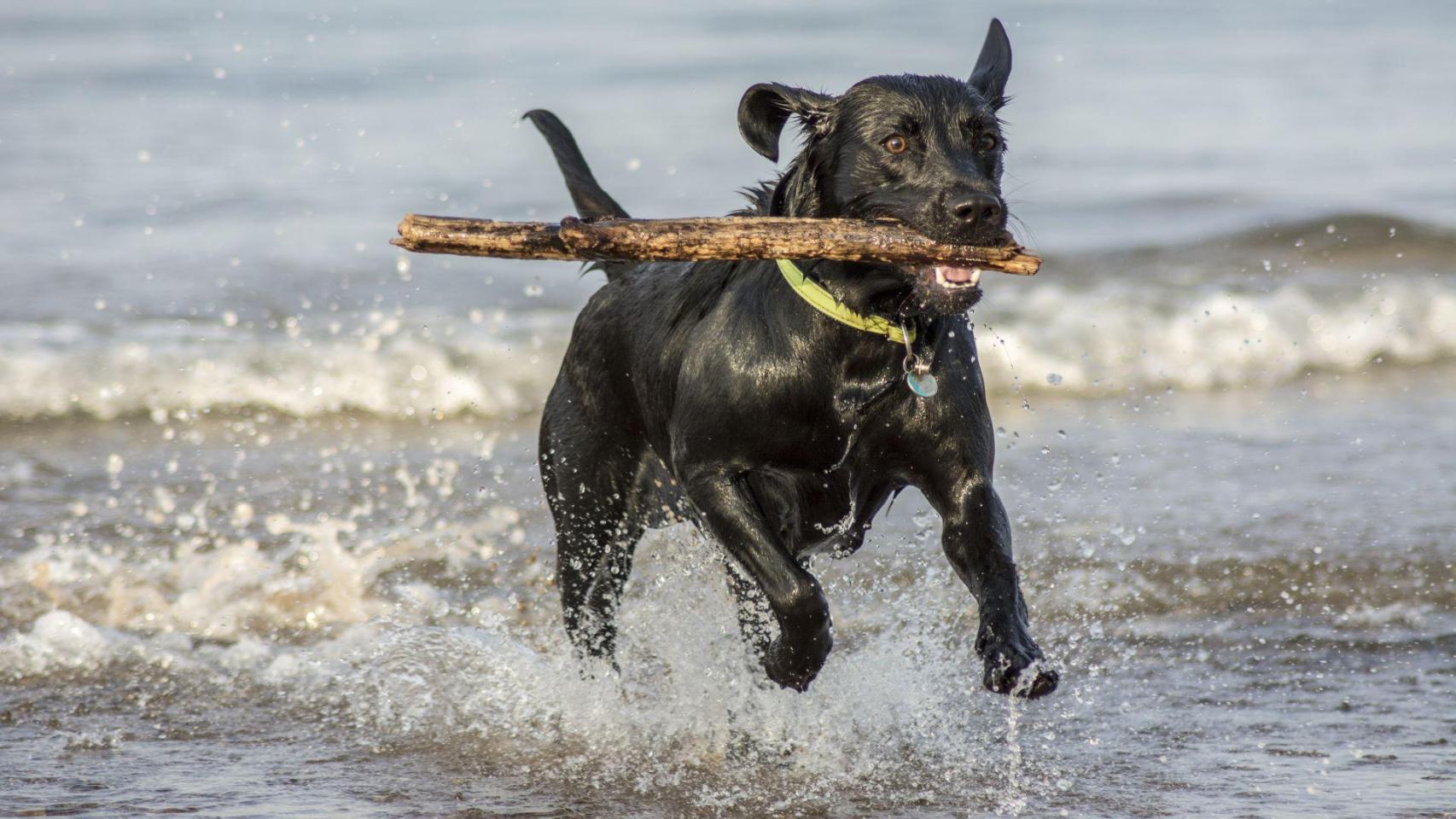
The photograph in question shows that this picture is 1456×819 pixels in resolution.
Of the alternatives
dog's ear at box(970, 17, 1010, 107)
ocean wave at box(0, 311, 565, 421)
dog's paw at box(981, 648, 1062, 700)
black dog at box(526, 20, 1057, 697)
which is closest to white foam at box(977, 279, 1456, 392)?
ocean wave at box(0, 311, 565, 421)

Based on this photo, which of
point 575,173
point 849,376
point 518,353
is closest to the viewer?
point 849,376

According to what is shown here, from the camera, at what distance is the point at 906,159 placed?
3.30m

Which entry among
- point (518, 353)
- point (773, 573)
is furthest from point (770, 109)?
point (518, 353)

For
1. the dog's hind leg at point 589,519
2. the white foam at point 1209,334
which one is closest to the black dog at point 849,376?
the dog's hind leg at point 589,519

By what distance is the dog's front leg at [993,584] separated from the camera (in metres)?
3.19

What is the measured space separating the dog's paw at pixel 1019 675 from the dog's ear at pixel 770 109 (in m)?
1.14

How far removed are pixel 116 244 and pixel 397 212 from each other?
6.05ft

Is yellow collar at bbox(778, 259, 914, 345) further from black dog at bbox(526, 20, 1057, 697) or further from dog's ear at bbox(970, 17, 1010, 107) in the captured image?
dog's ear at bbox(970, 17, 1010, 107)

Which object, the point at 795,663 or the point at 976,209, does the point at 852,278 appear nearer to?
the point at 976,209

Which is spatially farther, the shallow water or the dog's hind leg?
the dog's hind leg

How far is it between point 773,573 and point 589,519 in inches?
39.5

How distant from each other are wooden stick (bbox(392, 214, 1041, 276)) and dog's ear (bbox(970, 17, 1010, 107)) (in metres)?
0.57

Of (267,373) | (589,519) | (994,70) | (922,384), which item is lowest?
(589,519)

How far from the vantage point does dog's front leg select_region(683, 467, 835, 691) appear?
3.42m
